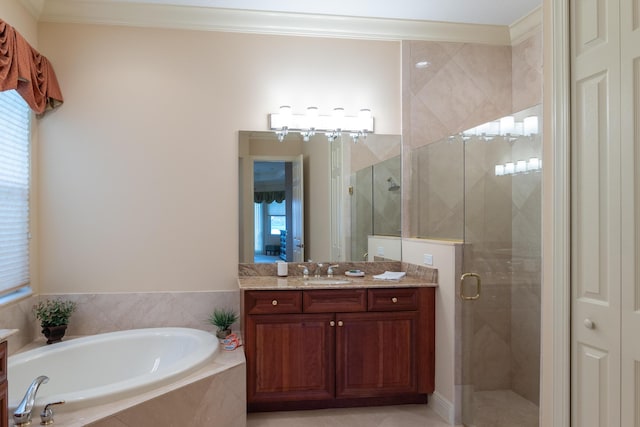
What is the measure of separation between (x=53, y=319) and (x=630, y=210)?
3.26m

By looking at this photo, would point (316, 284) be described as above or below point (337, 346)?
above

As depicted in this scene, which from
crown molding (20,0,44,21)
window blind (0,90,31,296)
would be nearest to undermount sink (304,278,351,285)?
window blind (0,90,31,296)

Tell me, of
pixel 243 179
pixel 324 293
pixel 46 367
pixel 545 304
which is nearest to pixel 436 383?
pixel 324 293

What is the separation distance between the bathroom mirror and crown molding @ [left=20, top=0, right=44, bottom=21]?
1.62 m

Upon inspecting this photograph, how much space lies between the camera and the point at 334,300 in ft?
9.95

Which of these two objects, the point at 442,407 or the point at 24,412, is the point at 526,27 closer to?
the point at 442,407

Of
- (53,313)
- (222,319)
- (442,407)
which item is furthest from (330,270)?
(53,313)

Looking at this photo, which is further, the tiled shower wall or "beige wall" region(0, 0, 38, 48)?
"beige wall" region(0, 0, 38, 48)

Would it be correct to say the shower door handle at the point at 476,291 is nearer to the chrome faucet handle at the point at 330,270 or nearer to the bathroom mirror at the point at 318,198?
the bathroom mirror at the point at 318,198

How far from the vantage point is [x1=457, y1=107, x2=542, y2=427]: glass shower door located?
8.00 feet

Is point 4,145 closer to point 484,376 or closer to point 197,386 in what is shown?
point 197,386

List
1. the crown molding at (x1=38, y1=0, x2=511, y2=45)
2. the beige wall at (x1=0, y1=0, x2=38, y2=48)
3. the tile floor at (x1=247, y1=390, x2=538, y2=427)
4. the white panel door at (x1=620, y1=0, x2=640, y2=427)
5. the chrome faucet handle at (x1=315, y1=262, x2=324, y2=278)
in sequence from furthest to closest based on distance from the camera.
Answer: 1. the chrome faucet handle at (x1=315, y1=262, x2=324, y2=278)
2. the crown molding at (x1=38, y1=0, x2=511, y2=45)
3. the beige wall at (x1=0, y1=0, x2=38, y2=48)
4. the tile floor at (x1=247, y1=390, x2=538, y2=427)
5. the white panel door at (x1=620, y1=0, x2=640, y2=427)

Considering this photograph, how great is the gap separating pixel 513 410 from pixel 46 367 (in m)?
2.79

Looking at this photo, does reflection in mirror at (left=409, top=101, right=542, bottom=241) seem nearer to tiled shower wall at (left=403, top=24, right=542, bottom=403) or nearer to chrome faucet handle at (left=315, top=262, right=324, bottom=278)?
tiled shower wall at (left=403, top=24, right=542, bottom=403)
